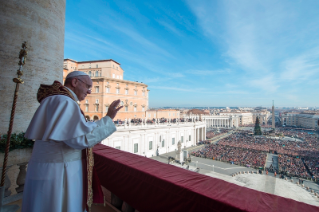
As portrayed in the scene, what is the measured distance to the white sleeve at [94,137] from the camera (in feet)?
4.78

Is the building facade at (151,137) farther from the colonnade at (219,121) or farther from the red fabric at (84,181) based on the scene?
the colonnade at (219,121)

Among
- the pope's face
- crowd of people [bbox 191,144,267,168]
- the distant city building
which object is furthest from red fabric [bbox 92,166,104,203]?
the distant city building

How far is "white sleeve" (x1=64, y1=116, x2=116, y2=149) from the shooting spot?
1.46 metres

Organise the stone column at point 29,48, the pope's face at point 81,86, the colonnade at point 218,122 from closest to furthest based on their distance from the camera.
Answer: the pope's face at point 81,86 < the stone column at point 29,48 < the colonnade at point 218,122

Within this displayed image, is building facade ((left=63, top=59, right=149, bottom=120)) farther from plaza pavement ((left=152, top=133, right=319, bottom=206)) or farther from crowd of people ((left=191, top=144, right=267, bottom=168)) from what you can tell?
plaza pavement ((left=152, top=133, right=319, bottom=206))

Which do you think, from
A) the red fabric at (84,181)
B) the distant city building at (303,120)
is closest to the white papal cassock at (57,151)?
the red fabric at (84,181)

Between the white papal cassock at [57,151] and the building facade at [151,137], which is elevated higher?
the white papal cassock at [57,151]

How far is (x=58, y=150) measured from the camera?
1571 millimetres

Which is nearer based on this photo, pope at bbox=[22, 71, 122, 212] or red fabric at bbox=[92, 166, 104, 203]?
pope at bbox=[22, 71, 122, 212]

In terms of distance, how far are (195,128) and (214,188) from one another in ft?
112

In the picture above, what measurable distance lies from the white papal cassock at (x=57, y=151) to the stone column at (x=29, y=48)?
4277mm

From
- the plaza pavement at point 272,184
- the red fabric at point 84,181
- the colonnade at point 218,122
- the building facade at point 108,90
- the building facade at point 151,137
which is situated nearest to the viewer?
the red fabric at point 84,181

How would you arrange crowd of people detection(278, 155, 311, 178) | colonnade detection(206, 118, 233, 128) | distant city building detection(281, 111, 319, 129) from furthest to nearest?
1. colonnade detection(206, 118, 233, 128)
2. distant city building detection(281, 111, 319, 129)
3. crowd of people detection(278, 155, 311, 178)

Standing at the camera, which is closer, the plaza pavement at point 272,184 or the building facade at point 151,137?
the plaza pavement at point 272,184
